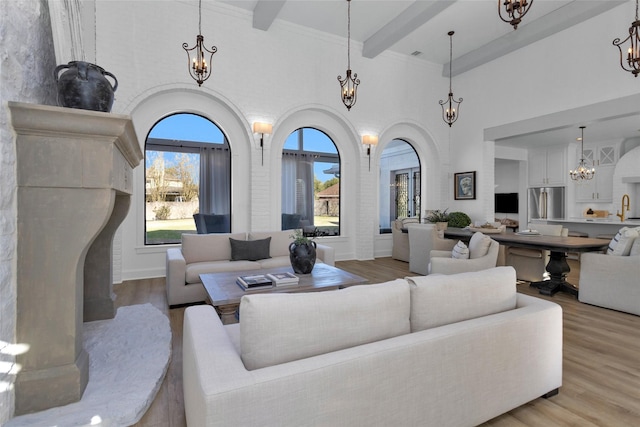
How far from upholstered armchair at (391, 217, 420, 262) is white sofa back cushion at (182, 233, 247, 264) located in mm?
3846

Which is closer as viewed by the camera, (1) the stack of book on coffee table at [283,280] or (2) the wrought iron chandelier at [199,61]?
(1) the stack of book on coffee table at [283,280]

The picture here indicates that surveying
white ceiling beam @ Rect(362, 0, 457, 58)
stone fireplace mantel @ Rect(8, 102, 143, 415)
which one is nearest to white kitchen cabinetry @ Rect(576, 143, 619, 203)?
white ceiling beam @ Rect(362, 0, 457, 58)

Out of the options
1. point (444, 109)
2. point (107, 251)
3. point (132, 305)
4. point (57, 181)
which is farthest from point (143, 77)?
point (444, 109)

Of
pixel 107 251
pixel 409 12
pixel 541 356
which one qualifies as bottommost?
pixel 541 356

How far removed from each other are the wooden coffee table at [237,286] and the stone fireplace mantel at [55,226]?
3.14 ft

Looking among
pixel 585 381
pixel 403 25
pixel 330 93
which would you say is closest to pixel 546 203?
pixel 403 25

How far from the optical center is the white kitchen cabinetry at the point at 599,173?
Result: 8500mm

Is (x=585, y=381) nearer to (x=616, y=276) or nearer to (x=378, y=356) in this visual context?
(x=378, y=356)

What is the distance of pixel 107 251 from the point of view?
3.22 metres

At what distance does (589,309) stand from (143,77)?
6.72 meters

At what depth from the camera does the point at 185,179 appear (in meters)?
5.96

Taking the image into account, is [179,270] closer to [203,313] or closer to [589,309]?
[203,313]

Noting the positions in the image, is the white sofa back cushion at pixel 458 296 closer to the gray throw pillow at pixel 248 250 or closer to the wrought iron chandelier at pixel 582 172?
the gray throw pillow at pixel 248 250

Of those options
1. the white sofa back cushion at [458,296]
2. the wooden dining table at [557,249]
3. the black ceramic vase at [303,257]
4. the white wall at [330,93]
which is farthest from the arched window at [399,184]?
the white sofa back cushion at [458,296]
